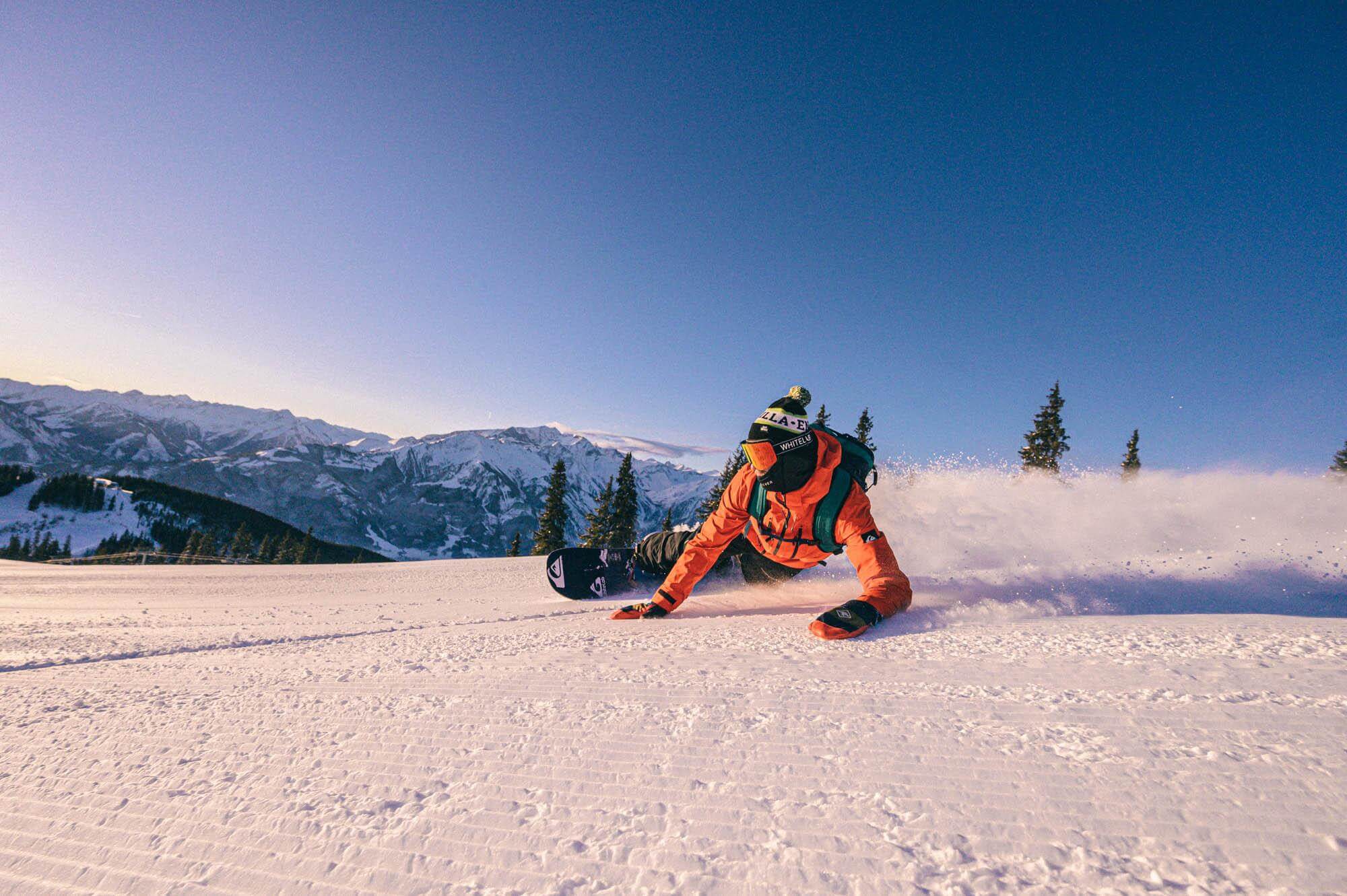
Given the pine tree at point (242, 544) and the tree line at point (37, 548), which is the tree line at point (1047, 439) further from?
the tree line at point (37, 548)

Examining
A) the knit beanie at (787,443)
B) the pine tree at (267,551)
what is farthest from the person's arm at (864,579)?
the pine tree at (267,551)

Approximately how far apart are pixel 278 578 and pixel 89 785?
841cm

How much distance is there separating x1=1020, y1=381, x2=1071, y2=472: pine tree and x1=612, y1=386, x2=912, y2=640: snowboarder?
3109 centimetres

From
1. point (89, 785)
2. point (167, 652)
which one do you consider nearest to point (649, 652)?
point (89, 785)

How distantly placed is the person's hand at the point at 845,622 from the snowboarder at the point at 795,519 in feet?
0.03

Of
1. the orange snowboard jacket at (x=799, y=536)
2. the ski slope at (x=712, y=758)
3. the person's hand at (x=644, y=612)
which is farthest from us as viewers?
the person's hand at (x=644, y=612)

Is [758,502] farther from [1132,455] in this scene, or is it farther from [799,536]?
[1132,455]

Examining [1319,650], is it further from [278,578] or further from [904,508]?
[278,578]

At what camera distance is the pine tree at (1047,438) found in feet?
97.1

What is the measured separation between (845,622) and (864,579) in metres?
0.69

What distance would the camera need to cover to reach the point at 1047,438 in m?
30.2

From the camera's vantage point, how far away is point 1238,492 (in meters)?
5.99

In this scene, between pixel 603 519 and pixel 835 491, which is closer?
pixel 835 491

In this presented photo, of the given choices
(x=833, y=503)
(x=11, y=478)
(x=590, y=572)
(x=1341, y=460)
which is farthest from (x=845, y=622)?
(x=11, y=478)
